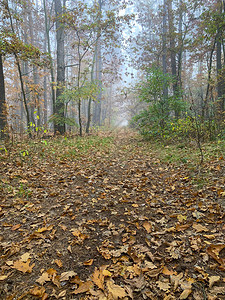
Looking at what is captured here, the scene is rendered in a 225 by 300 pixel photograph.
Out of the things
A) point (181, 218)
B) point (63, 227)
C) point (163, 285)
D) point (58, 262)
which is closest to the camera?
point (163, 285)

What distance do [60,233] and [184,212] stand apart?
2.02m

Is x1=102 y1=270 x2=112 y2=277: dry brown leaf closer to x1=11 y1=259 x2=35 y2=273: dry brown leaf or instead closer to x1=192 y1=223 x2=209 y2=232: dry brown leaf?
x1=11 y1=259 x2=35 y2=273: dry brown leaf

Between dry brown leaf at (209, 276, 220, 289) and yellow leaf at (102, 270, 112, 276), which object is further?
yellow leaf at (102, 270, 112, 276)

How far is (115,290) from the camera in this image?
5.94 feet

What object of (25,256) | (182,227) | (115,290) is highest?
(182,227)

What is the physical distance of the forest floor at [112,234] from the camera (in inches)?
73.3

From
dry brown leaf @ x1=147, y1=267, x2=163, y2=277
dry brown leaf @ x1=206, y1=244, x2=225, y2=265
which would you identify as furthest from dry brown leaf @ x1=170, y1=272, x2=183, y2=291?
Answer: dry brown leaf @ x1=206, y1=244, x2=225, y2=265

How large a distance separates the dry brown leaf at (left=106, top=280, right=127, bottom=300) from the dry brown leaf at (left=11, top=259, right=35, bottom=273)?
904mm

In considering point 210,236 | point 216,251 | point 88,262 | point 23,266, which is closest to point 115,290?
point 88,262

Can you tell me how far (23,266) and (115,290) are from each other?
108 centimetres

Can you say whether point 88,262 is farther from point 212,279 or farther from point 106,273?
point 212,279

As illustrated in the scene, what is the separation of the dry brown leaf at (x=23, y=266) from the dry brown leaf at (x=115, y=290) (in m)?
0.90

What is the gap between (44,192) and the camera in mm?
3922

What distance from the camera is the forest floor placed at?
1.86 m
